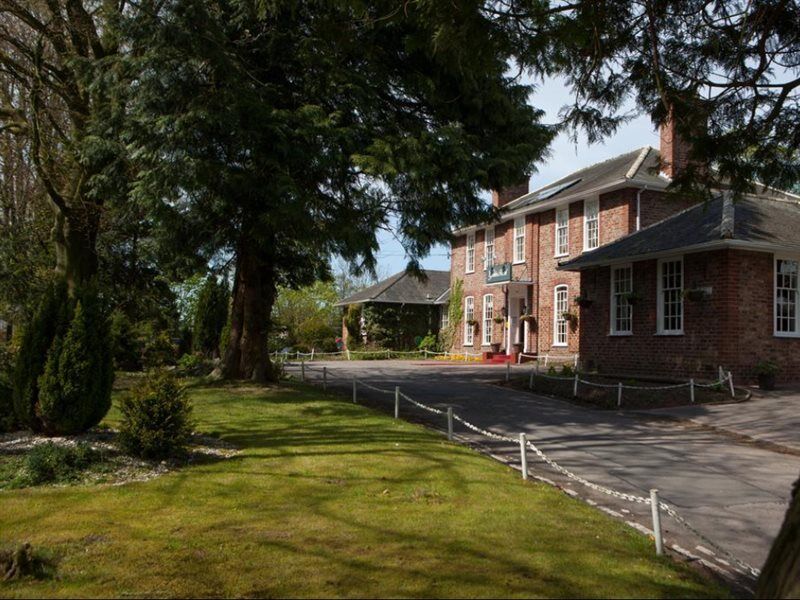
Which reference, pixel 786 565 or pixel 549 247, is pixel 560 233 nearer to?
pixel 549 247

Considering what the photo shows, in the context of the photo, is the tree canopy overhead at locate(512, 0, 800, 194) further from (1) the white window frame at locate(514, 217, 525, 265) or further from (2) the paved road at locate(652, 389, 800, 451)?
(1) the white window frame at locate(514, 217, 525, 265)

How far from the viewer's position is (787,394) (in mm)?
16594

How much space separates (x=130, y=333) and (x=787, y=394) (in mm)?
20413

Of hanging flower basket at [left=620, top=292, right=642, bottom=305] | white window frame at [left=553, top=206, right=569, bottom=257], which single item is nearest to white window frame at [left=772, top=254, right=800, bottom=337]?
hanging flower basket at [left=620, top=292, right=642, bottom=305]

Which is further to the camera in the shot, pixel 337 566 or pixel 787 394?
pixel 787 394

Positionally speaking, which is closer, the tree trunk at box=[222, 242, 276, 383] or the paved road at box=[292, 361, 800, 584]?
the paved road at box=[292, 361, 800, 584]

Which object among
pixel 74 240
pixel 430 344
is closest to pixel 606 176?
pixel 430 344

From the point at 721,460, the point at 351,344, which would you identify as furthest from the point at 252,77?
the point at 351,344

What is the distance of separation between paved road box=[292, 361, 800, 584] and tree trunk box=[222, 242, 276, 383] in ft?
9.95

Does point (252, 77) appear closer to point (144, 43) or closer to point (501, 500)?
point (144, 43)

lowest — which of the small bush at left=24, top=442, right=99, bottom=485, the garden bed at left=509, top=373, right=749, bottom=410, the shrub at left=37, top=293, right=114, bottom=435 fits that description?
the small bush at left=24, top=442, right=99, bottom=485

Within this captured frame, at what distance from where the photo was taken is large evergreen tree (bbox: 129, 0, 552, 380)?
12.2 m

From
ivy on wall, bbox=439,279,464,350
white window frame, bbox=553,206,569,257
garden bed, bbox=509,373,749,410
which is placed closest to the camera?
garden bed, bbox=509,373,749,410

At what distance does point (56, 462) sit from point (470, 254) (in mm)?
30976
